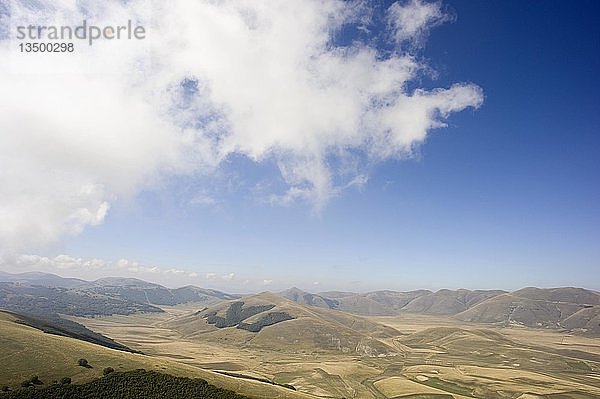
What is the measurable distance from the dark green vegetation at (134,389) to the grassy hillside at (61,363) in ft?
7.96

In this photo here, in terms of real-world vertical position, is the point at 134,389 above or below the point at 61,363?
below

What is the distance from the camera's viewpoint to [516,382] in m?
176

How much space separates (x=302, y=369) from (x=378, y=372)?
39988 millimetres

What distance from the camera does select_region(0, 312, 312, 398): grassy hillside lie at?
2820 inches

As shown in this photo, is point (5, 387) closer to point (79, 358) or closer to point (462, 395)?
point (79, 358)

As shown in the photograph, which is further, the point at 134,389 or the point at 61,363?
the point at 61,363

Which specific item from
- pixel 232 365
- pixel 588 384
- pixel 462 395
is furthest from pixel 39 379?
pixel 588 384

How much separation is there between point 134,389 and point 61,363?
57.8 feet

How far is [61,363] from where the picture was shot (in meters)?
77.2

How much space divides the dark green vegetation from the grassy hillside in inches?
95.5

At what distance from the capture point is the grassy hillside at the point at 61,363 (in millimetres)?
71625

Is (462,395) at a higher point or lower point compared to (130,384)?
lower

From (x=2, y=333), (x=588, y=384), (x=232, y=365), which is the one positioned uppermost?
(x=2, y=333)

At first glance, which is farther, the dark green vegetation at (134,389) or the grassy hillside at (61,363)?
the grassy hillside at (61,363)
